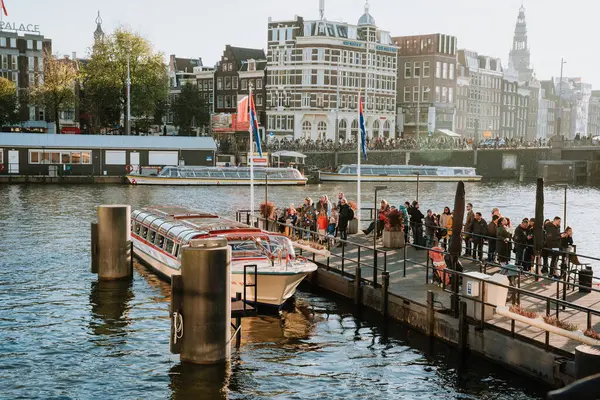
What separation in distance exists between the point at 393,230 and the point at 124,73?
2745 inches

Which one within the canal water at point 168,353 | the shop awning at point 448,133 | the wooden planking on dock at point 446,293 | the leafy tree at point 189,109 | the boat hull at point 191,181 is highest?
the leafy tree at point 189,109

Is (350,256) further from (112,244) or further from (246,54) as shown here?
(246,54)

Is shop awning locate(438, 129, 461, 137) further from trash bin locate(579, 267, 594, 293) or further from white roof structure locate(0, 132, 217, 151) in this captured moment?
trash bin locate(579, 267, 594, 293)

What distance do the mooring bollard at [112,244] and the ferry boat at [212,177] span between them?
48.8 metres

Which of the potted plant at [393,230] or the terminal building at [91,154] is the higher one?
the terminal building at [91,154]

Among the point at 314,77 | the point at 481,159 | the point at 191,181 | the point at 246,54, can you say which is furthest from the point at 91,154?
the point at 481,159

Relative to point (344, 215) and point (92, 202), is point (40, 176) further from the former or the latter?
point (344, 215)

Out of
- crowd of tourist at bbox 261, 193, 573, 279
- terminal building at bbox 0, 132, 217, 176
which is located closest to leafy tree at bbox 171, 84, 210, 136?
terminal building at bbox 0, 132, 217, 176

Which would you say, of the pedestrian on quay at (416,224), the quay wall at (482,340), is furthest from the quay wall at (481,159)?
the quay wall at (482,340)

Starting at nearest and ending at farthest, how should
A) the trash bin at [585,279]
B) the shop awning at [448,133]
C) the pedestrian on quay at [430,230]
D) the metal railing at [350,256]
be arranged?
1. the trash bin at [585,279]
2. the metal railing at [350,256]
3. the pedestrian on quay at [430,230]
4. the shop awning at [448,133]

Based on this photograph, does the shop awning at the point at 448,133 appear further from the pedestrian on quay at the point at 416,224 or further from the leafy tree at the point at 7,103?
the pedestrian on quay at the point at 416,224

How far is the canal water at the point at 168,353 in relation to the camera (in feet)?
58.7

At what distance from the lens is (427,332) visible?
835 inches

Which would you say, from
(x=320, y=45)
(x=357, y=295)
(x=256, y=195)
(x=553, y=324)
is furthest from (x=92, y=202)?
(x=320, y=45)
